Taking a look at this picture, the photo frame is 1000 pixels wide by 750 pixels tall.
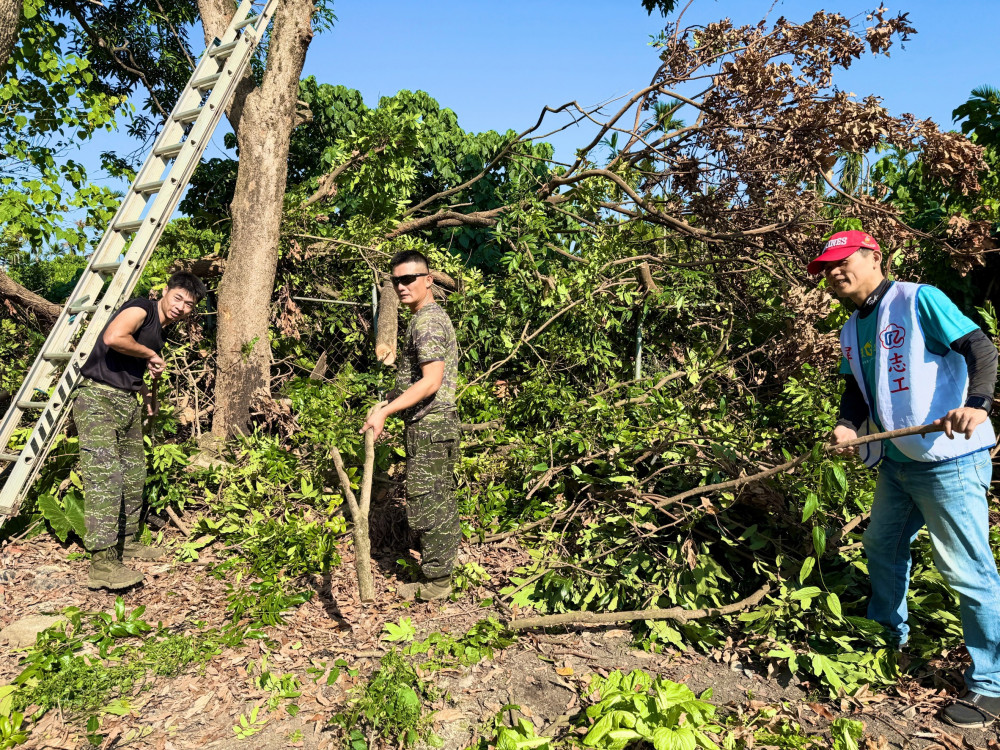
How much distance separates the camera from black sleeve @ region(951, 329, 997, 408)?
9.59ft

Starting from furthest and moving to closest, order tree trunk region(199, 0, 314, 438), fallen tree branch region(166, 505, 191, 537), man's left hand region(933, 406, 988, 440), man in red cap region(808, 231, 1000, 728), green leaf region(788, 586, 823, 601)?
tree trunk region(199, 0, 314, 438), fallen tree branch region(166, 505, 191, 537), green leaf region(788, 586, 823, 601), man in red cap region(808, 231, 1000, 728), man's left hand region(933, 406, 988, 440)

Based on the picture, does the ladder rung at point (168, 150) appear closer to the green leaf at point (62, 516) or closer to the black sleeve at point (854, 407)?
the green leaf at point (62, 516)

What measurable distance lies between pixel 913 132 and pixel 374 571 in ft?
17.7

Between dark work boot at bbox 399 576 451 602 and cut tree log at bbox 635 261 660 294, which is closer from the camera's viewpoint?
dark work boot at bbox 399 576 451 602

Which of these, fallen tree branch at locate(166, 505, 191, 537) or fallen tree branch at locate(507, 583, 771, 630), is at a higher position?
fallen tree branch at locate(166, 505, 191, 537)

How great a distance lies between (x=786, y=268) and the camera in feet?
20.2

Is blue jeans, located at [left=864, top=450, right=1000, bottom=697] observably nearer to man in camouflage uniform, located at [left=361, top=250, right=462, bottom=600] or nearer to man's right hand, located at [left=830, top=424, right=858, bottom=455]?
man's right hand, located at [left=830, top=424, right=858, bottom=455]

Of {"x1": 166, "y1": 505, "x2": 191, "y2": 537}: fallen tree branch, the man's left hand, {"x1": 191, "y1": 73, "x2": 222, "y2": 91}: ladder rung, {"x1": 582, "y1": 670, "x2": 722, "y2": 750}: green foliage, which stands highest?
{"x1": 191, "y1": 73, "x2": 222, "y2": 91}: ladder rung

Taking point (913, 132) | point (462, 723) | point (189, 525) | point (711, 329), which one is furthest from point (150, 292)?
point (913, 132)

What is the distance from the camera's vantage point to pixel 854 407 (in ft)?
11.9

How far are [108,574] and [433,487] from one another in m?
2.28

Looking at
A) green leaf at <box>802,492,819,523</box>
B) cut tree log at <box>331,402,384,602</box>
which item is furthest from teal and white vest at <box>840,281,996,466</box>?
cut tree log at <box>331,402,384,602</box>

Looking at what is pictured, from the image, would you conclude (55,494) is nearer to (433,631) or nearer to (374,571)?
(374,571)

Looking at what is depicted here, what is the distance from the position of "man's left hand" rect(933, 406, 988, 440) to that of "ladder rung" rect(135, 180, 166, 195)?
514 centimetres
